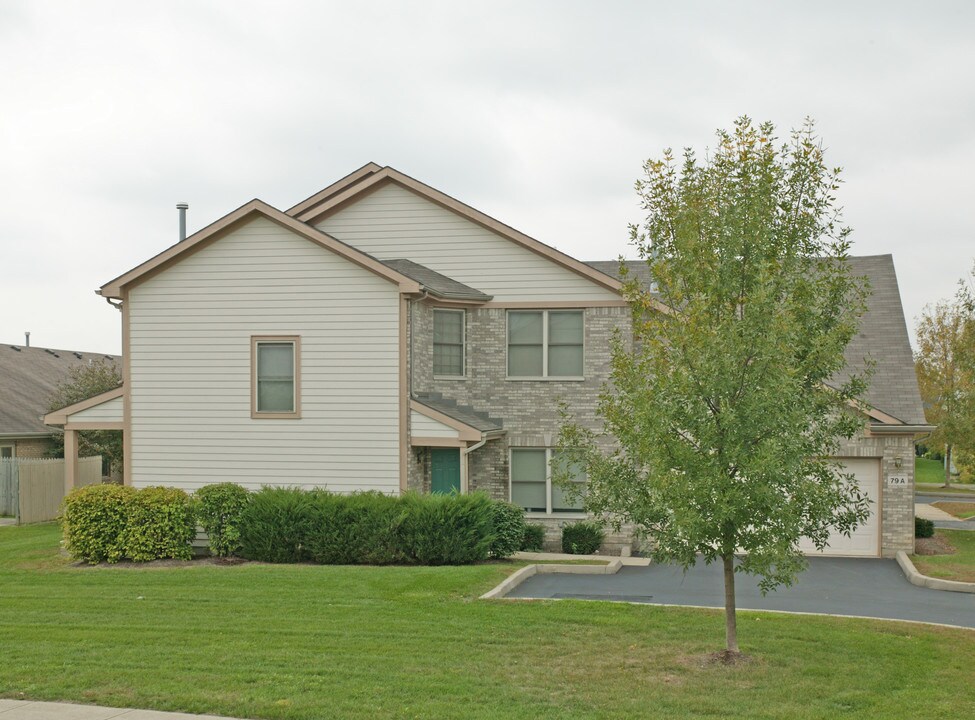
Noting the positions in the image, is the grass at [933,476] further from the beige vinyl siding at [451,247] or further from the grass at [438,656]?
the grass at [438,656]

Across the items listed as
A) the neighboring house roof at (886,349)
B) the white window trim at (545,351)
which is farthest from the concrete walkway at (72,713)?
the white window trim at (545,351)

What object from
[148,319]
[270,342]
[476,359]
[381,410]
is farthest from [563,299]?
[148,319]

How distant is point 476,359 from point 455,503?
5.37 meters

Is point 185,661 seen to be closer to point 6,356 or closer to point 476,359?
point 476,359

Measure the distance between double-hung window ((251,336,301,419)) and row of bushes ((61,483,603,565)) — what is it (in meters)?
2.05

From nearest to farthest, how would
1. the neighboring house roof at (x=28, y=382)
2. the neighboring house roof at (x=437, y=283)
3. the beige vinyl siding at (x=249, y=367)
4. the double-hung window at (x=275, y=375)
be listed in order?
the beige vinyl siding at (x=249, y=367), the double-hung window at (x=275, y=375), the neighboring house roof at (x=437, y=283), the neighboring house roof at (x=28, y=382)

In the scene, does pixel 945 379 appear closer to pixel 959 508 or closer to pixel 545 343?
pixel 959 508

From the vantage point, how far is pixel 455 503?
62.6 ft

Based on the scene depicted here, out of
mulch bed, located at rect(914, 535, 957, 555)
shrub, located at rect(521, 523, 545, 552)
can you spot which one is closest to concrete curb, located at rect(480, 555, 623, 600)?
shrub, located at rect(521, 523, 545, 552)

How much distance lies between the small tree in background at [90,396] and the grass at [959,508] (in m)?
27.4

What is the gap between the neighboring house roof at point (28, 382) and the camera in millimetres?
37594

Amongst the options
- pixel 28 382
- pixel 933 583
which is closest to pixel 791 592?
pixel 933 583

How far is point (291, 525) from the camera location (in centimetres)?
1944

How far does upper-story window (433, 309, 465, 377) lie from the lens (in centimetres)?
2319
